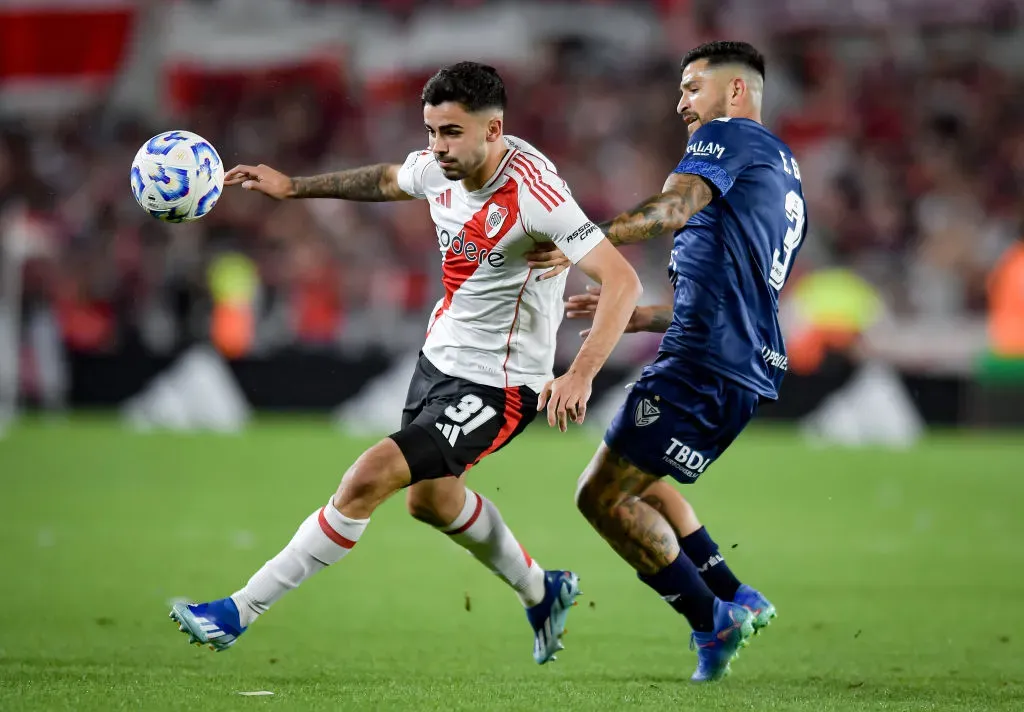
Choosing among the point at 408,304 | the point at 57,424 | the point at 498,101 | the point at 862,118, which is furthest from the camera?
the point at 862,118

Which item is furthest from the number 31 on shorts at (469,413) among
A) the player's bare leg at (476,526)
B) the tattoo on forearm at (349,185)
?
the tattoo on forearm at (349,185)

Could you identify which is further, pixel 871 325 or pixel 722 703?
pixel 871 325

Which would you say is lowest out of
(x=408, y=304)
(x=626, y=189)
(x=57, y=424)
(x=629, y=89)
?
(x=57, y=424)

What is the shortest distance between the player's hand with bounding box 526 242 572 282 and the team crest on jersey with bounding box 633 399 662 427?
67 centimetres

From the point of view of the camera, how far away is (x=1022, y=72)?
72.2 feet

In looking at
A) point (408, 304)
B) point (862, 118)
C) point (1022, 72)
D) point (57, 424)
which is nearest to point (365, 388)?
point (408, 304)

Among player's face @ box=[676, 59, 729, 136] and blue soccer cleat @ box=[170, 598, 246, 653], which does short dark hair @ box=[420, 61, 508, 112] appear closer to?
player's face @ box=[676, 59, 729, 136]

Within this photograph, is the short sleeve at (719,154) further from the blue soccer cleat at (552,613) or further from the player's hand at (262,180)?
the blue soccer cleat at (552,613)

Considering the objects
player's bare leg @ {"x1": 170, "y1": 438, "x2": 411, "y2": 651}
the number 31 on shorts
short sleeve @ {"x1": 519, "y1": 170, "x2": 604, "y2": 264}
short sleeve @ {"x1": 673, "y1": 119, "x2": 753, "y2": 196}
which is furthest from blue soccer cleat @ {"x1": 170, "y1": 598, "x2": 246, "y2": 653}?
short sleeve @ {"x1": 673, "y1": 119, "x2": 753, "y2": 196}

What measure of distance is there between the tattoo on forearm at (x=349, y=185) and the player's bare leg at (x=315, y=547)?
1.29 m

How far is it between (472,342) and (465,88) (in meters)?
1.08

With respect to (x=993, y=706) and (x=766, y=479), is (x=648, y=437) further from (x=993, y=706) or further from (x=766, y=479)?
(x=766, y=479)

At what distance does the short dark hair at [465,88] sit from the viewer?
5637mm

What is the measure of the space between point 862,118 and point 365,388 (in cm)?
883
